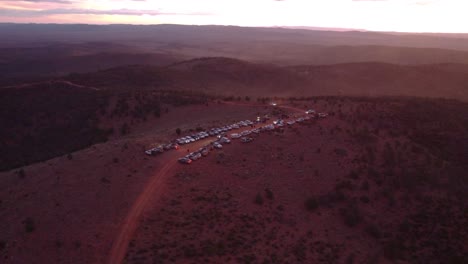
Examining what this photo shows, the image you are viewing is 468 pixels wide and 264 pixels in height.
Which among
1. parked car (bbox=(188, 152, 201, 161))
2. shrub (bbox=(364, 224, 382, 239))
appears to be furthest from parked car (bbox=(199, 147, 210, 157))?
shrub (bbox=(364, 224, 382, 239))

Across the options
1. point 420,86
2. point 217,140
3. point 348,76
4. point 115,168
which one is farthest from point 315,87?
point 115,168

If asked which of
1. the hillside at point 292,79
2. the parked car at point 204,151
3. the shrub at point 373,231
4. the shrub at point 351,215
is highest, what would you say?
the hillside at point 292,79

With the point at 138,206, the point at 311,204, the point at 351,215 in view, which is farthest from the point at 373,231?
the point at 138,206

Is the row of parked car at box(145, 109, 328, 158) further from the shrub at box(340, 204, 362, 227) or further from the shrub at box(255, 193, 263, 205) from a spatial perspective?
the shrub at box(340, 204, 362, 227)

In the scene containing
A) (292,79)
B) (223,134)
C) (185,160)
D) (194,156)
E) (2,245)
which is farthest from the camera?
(292,79)

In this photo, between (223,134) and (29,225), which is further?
(223,134)

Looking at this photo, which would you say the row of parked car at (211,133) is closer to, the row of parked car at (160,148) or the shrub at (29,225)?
the row of parked car at (160,148)

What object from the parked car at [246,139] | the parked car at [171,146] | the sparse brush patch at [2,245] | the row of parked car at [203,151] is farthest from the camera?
the parked car at [246,139]

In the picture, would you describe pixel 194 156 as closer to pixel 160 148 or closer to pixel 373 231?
pixel 160 148

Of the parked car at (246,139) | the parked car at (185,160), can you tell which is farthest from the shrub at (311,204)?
the parked car at (185,160)

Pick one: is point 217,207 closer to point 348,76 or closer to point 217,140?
point 217,140

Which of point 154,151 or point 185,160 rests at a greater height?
point 154,151
